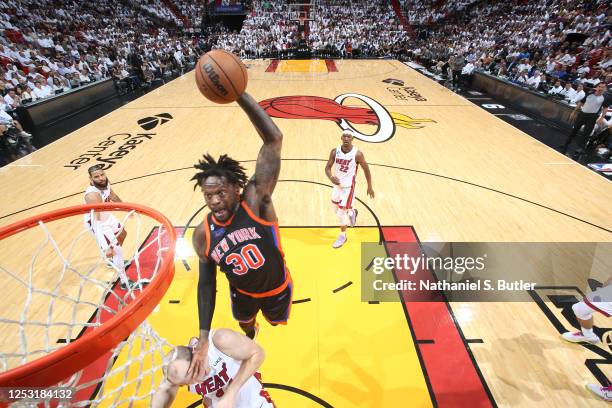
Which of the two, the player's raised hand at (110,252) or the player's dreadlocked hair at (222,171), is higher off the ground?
the player's dreadlocked hair at (222,171)

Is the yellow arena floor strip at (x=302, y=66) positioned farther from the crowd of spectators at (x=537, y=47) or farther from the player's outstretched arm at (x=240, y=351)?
the player's outstretched arm at (x=240, y=351)

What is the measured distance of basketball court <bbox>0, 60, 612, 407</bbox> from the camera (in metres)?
3.39

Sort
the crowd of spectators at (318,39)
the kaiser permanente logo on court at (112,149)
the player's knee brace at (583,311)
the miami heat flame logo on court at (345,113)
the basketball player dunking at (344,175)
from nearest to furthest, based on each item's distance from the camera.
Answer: the player's knee brace at (583,311), the basketball player dunking at (344,175), the kaiser permanente logo on court at (112,149), the miami heat flame logo on court at (345,113), the crowd of spectators at (318,39)

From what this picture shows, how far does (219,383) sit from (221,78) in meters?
1.96

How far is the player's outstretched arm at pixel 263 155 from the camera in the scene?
7.21 feet

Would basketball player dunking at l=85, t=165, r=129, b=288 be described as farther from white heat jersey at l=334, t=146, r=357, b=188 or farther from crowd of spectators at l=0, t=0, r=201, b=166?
crowd of spectators at l=0, t=0, r=201, b=166

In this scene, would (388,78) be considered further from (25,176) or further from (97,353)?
(97,353)

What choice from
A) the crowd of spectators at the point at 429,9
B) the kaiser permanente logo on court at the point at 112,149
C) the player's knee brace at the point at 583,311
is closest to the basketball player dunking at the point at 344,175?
the player's knee brace at the point at 583,311

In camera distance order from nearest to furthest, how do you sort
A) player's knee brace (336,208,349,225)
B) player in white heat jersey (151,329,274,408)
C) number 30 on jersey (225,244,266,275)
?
player in white heat jersey (151,329,274,408) < number 30 on jersey (225,244,266,275) < player's knee brace (336,208,349,225)

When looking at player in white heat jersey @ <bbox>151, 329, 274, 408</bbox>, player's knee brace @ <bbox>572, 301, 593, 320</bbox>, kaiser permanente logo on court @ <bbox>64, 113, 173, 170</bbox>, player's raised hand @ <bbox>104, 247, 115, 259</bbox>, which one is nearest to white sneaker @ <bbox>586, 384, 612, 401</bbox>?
player's knee brace @ <bbox>572, 301, 593, 320</bbox>

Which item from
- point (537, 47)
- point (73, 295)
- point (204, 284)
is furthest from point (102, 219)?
point (537, 47)

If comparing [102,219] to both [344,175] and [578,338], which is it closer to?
[344,175]

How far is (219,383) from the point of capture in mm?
2156

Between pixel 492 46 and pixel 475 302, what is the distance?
18.2 meters
